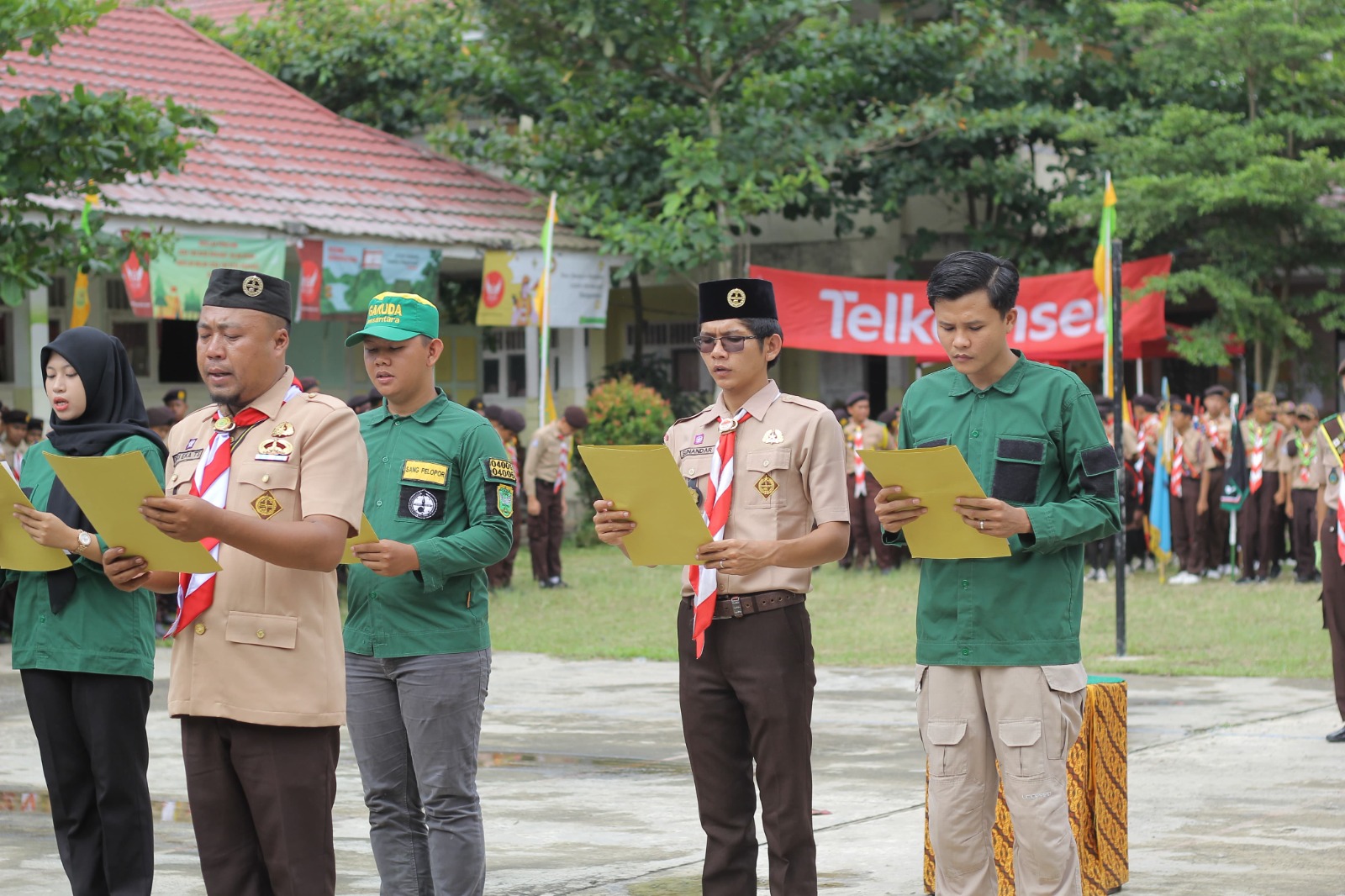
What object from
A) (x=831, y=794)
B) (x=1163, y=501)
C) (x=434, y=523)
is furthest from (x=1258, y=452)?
(x=434, y=523)

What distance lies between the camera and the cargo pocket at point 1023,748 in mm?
4906

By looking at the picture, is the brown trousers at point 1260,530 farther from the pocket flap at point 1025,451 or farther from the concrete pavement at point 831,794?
the pocket flap at point 1025,451

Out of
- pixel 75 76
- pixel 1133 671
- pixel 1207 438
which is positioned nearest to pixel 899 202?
pixel 1207 438

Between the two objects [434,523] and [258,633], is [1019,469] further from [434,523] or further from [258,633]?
[258,633]

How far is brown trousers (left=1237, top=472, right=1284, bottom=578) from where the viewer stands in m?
19.1

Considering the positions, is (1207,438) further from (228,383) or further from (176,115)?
(228,383)

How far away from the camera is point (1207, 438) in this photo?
65.3ft

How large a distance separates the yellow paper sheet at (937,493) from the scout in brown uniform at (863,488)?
1550cm

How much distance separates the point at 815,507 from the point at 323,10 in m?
23.5

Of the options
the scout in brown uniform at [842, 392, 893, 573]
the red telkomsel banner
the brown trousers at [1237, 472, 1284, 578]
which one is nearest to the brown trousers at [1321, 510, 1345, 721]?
the brown trousers at [1237, 472, 1284, 578]

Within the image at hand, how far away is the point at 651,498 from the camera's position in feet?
16.6

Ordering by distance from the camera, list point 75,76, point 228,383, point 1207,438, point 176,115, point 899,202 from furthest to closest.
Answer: point 899,202 < point 75,76 < point 1207,438 < point 176,115 < point 228,383

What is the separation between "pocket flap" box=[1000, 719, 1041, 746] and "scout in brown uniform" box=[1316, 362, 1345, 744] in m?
5.08

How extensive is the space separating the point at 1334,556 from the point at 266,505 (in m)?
6.98
